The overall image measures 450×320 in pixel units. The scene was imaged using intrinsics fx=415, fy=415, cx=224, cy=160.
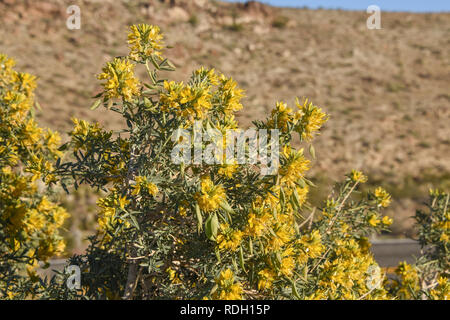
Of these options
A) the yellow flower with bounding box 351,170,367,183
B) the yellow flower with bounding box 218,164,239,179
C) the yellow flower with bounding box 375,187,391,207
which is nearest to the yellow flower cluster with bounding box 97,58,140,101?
the yellow flower with bounding box 218,164,239,179

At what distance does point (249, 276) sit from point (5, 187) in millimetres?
2048

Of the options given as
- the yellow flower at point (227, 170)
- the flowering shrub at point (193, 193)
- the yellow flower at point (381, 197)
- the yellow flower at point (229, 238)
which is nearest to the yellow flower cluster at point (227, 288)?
the flowering shrub at point (193, 193)

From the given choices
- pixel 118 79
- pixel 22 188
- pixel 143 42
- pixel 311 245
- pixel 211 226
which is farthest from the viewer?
pixel 22 188

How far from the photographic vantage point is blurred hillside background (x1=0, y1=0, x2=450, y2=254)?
17938 millimetres

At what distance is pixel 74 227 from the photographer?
11.5m

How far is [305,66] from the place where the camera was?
2731 cm

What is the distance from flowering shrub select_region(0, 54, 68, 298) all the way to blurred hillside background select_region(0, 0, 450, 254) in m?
7.56

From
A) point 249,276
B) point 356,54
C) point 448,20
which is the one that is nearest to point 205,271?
point 249,276

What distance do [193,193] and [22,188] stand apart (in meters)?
1.73

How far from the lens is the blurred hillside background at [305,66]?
17938mm

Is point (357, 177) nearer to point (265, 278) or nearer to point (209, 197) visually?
point (265, 278)

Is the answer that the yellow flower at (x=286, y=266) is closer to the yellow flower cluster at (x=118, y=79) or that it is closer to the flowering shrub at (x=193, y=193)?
the flowering shrub at (x=193, y=193)

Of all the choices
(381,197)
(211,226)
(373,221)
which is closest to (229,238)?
(211,226)
